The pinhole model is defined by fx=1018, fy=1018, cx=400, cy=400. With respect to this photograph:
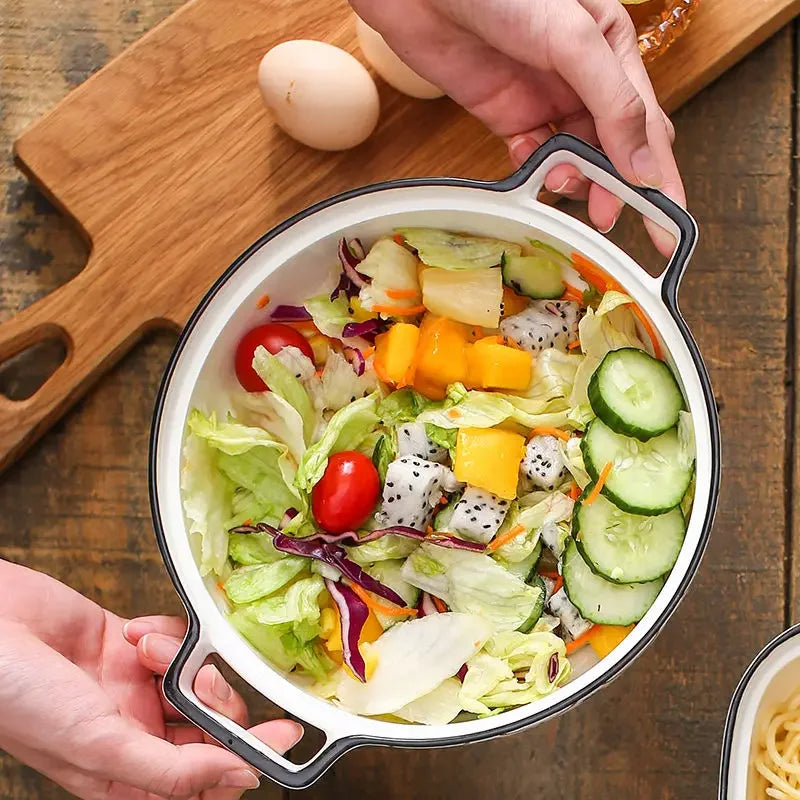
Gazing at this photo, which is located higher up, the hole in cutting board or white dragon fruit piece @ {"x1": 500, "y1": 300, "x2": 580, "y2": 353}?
the hole in cutting board

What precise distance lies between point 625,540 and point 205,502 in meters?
0.56

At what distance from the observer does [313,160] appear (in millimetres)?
1534

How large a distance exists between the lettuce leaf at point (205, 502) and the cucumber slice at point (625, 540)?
487mm

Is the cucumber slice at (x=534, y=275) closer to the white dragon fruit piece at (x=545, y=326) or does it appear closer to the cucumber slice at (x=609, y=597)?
the white dragon fruit piece at (x=545, y=326)

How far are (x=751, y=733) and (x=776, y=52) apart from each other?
1035mm

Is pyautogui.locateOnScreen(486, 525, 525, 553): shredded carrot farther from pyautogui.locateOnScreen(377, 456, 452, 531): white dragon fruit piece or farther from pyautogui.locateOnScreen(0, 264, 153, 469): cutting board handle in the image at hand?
pyautogui.locateOnScreen(0, 264, 153, 469): cutting board handle

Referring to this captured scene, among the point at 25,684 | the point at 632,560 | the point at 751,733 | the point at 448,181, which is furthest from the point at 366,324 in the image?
the point at 751,733

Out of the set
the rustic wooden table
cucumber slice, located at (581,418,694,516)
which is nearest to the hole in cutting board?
the rustic wooden table

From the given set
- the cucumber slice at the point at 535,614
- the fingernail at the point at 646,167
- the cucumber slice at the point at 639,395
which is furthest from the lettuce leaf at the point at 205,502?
the fingernail at the point at 646,167

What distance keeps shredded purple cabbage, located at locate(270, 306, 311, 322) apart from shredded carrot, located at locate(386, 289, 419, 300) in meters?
0.13

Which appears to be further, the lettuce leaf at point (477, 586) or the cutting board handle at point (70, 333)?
the cutting board handle at point (70, 333)

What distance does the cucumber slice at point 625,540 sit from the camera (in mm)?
1297

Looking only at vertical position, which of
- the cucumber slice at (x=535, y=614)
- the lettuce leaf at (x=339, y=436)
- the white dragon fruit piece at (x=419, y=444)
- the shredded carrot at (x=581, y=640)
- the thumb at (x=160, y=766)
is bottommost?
the shredded carrot at (x=581, y=640)

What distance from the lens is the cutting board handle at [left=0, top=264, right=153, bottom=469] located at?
5.05 ft
